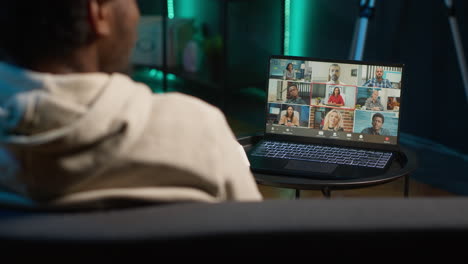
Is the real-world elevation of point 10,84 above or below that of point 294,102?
above

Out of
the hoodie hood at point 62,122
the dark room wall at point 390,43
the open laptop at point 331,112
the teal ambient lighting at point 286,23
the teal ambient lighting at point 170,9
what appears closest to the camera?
the hoodie hood at point 62,122

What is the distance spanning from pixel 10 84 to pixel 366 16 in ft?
8.53

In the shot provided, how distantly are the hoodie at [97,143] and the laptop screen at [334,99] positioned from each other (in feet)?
3.87

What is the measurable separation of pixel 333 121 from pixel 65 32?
51.3 inches

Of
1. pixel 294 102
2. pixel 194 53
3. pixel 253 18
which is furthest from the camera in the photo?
pixel 194 53

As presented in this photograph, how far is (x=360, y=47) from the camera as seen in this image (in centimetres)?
316

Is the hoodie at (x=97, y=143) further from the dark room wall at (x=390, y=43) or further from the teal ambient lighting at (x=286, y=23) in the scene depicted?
the teal ambient lighting at (x=286, y=23)

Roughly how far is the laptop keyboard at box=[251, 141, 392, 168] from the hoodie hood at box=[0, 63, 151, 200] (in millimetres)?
1120

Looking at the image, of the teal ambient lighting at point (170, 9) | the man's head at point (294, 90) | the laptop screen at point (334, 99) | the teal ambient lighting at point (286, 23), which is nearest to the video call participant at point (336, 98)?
the laptop screen at point (334, 99)

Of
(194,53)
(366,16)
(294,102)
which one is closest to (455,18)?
(366,16)

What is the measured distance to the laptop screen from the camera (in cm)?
189

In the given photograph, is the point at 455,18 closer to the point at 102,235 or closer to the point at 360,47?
the point at 360,47

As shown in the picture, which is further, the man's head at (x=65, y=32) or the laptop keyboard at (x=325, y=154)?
the laptop keyboard at (x=325, y=154)

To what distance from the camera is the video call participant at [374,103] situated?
1.90 meters
